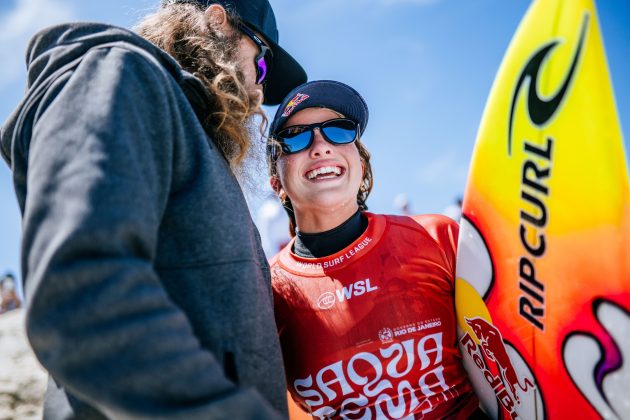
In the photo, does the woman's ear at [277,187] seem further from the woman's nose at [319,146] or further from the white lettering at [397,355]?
the white lettering at [397,355]

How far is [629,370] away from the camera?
154cm

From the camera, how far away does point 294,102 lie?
7.98 feet

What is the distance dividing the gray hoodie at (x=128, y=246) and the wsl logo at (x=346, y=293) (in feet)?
2.75

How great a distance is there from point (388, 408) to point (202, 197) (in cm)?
124

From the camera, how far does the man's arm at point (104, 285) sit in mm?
821

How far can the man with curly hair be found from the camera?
83cm

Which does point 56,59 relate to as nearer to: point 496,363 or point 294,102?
point 294,102

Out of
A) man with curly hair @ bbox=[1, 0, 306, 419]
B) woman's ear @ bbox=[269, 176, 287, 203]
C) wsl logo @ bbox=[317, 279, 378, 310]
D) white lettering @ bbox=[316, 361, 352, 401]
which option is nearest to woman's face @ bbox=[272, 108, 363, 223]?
woman's ear @ bbox=[269, 176, 287, 203]

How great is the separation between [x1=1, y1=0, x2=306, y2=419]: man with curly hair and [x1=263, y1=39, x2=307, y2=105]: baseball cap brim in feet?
2.85

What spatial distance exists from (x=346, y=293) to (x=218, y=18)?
1232mm

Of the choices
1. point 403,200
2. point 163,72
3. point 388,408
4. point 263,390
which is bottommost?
point 403,200

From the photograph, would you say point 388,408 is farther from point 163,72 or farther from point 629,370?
point 163,72

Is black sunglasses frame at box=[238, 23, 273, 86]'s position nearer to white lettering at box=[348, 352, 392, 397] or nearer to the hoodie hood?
the hoodie hood

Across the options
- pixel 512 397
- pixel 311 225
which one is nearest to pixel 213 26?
pixel 311 225
